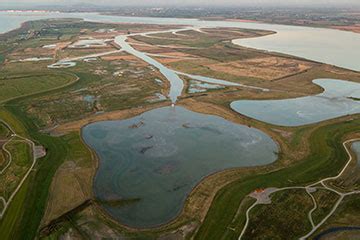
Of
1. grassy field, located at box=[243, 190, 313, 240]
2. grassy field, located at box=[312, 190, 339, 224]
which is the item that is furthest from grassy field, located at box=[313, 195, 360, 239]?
grassy field, located at box=[243, 190, 313, 240]

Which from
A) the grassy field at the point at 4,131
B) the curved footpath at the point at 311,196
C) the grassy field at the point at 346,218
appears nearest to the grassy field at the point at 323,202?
the curved footpath at the point at 311,196

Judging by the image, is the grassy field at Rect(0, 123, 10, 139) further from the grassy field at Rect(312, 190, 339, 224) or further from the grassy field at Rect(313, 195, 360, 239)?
the grassy field at Rect(313, 195, 360, 239)

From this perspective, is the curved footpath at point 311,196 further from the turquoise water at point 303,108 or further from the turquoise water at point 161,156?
the turquoise water at point 303,108

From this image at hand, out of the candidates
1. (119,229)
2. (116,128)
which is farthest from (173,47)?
(119,229)

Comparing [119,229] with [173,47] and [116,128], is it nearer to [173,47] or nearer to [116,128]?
[116,128]

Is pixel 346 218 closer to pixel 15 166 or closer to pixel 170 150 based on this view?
pixel 170 150
